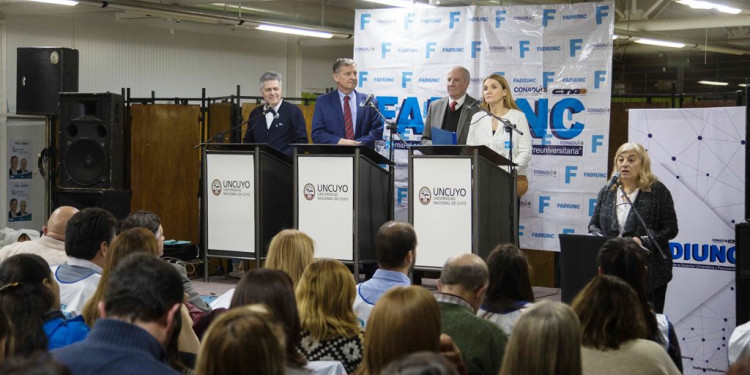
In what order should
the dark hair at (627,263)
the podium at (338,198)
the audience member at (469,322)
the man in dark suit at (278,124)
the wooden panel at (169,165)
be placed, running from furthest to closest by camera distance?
the wooden panel at (169,165) < the man in dark suit at (278,124) < the podium at (338,198) < the dark hair at (627,263) < the audience member at (469,322)

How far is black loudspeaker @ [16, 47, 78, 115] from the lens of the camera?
9656 millimetres

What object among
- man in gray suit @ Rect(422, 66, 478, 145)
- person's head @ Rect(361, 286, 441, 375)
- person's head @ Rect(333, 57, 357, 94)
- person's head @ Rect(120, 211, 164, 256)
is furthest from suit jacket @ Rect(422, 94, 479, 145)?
person's head @ Rect(361, 286, 441, 375)

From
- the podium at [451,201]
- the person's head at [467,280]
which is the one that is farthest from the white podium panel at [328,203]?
the person's head at [467,280]

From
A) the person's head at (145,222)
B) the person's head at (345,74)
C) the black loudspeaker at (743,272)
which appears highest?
the person's head at (345,74)

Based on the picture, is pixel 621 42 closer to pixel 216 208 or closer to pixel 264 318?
pixel 216 208

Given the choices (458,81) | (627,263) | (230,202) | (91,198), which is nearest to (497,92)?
(458,81)

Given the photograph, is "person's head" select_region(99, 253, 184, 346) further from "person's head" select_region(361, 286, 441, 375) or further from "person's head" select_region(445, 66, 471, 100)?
"person's head" select_region(445, 66, 471, 100)

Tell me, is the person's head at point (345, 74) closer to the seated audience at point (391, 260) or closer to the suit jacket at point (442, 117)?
the suit jacket at point (442, 117)

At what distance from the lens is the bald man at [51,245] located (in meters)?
4.76

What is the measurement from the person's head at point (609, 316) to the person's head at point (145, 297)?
1.32m

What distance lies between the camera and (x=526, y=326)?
2260 mm

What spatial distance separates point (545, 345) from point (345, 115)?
5301 millimetres

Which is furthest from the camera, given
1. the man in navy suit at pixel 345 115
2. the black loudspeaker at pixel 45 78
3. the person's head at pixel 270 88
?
the black loudspeaker at pixel 45 78

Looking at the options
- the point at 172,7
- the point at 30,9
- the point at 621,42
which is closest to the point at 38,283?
the point at 172,7
